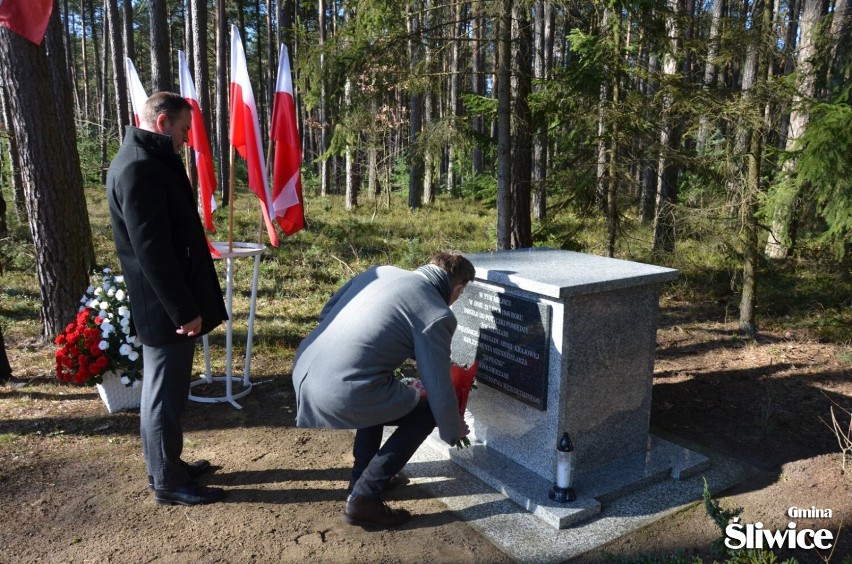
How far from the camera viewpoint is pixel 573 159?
25.6ft

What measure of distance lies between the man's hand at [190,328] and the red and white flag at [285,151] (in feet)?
5.18

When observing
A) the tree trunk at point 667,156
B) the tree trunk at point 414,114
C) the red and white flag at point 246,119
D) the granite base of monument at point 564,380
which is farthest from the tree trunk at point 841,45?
the red and white flag at point 246,119

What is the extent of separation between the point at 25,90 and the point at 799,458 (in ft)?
22.2

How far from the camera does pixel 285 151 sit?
4.88 meters

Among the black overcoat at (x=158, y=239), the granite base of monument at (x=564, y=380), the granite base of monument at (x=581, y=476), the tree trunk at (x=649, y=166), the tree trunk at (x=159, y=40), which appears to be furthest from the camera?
the tree trunk at (x=159, y=40)

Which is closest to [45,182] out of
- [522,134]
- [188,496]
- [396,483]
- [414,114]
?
[188,496]

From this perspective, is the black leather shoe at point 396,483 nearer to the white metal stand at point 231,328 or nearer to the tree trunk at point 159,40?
the white metal stand at point 231,328

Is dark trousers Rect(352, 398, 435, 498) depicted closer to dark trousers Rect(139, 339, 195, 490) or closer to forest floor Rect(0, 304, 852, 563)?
forest floor Rect(0, 304, 852, 563)

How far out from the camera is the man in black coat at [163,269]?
320 centimetres

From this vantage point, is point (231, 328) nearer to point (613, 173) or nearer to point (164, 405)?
point (164, 405)

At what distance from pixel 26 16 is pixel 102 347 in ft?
7.45

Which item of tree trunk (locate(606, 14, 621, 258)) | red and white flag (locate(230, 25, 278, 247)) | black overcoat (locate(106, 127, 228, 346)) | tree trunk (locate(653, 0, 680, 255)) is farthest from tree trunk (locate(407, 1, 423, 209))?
black overcoat (locate(106, 127, 228, 346))

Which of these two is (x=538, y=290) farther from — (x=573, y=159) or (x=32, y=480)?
(x=573, y=159)

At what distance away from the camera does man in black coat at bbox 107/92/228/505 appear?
320cm
